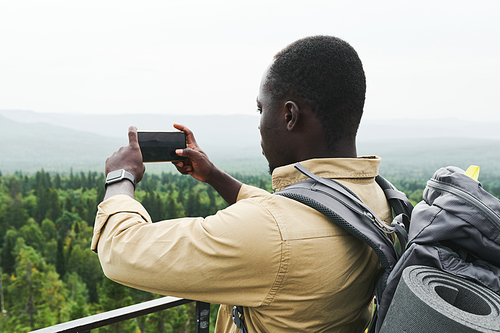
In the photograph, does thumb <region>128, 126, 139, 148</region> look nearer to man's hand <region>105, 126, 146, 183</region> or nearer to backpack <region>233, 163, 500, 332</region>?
man's hand <region>105, 126, 146, 183</region>

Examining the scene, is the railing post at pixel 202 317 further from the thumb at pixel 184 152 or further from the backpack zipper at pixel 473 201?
the backpack zipper at pixel 473 201

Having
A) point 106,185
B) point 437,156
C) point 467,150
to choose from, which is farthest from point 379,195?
point 437,156

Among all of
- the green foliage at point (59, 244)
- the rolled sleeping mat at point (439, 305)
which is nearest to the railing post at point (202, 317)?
the rolled sleeping mat at point (439, 305)

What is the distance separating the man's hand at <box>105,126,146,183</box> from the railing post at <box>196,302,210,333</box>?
69 cm

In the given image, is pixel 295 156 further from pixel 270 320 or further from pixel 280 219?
pixel 270 320

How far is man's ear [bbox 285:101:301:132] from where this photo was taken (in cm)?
92

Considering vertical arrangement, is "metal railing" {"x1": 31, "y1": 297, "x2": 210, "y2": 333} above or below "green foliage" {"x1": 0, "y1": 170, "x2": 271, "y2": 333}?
above

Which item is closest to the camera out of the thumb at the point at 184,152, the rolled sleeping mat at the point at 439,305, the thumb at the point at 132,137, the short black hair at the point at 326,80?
the rolled sleeping mat at the point at 439,305

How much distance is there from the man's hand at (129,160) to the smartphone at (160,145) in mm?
67

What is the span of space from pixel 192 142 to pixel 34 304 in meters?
24.8

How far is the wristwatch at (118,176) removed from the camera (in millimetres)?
946

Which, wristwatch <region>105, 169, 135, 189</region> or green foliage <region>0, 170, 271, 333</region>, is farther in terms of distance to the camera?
green foliage <region>0, 170, 271, 333</region>

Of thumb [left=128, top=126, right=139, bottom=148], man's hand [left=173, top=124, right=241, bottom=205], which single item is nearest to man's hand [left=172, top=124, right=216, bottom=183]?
man's hand [left=173, top=124, right=241, bottom=205]

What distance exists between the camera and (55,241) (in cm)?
2328
